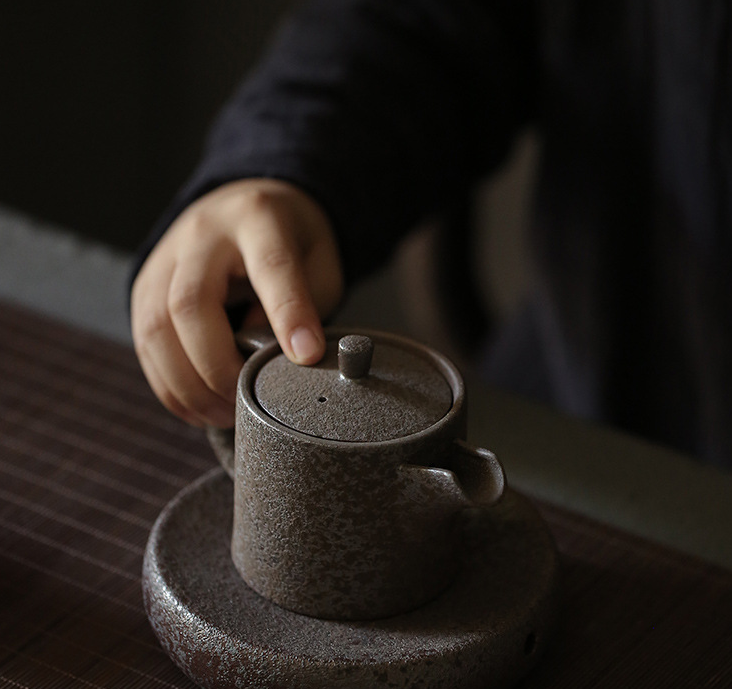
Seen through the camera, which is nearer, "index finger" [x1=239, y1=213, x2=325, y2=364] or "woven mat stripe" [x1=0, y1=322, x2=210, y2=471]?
"index finger" [x1=239, y1=213, x2=325, y2=364]

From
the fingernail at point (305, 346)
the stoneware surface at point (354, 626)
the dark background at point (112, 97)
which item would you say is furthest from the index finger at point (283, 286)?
the dark background at point (112, 97)

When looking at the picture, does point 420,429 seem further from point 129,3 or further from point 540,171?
point 129,3

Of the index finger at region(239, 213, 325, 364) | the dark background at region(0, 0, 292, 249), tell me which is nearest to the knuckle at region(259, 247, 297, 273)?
the index finger at region(239, 213, 325, 364)

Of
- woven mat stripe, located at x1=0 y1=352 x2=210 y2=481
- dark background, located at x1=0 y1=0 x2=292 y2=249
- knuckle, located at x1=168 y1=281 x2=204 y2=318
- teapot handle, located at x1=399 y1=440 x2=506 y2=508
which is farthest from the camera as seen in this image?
dark background, located at x1=0 y1=0 x2=292 y2=249

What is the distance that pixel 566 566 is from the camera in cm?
50

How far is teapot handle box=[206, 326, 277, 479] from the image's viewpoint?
1.50ft

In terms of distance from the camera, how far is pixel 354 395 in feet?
1.29

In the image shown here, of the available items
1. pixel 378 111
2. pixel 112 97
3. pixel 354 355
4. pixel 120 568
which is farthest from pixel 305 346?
pixel 112 97

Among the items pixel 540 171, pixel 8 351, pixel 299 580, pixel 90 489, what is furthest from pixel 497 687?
pixel 540 171

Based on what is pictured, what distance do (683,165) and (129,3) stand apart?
1182mm

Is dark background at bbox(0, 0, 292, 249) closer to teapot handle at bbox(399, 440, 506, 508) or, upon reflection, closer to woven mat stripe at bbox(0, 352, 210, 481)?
woven mat stripe at bbox(0, 352, 210, 481)

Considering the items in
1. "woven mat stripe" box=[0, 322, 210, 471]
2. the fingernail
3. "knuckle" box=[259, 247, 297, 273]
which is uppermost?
the fingernail

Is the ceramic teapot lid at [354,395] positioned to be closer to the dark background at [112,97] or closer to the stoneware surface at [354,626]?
the stoneware surface at [354,626]

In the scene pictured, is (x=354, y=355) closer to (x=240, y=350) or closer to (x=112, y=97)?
(x=240, y=350)
